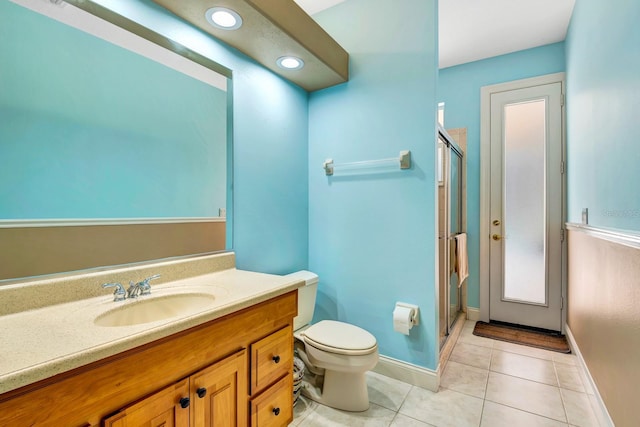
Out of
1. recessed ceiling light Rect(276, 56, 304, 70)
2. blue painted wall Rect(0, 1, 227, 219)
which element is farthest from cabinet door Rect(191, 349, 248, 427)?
recessed ceiling light Rect(276, 56, 304, 70)

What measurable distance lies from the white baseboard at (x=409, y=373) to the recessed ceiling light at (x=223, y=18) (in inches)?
87.9

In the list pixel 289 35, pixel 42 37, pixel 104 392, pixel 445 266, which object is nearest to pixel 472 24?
pixel 289 35

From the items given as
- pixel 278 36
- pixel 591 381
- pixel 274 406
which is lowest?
pixel 591 381

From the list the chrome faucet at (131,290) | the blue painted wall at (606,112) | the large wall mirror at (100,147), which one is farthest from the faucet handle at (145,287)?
the blue painted wall at (606,112)

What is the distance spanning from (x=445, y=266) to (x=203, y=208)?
1.80 metres

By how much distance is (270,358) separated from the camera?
4.27ft

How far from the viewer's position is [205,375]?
1014 mm

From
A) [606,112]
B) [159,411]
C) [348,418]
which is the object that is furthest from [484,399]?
[159,411]

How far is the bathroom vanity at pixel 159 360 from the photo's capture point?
0.68 m

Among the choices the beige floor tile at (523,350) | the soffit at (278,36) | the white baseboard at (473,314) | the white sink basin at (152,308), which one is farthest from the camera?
the white baseboard at (473,314)

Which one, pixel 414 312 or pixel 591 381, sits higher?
pixel 414 312

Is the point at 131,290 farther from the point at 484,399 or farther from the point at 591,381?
the point at 591,381

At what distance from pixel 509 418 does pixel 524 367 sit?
2.38 ft

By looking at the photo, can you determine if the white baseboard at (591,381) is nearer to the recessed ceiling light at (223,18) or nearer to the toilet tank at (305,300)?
the toilet tank at (305,300)
